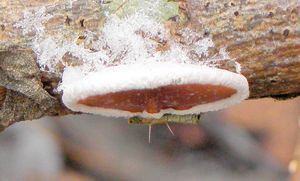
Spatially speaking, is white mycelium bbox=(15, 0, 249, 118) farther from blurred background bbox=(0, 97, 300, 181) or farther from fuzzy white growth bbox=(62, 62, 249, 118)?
blurred background bbox=(0, 97, 300, 181)

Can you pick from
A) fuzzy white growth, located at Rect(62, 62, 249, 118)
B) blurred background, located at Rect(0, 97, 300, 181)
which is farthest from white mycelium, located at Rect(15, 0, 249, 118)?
blurred background, located at Rect(0, 97, 300, 181)

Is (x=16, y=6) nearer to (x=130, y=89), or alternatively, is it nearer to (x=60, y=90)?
(x=60, y=90)

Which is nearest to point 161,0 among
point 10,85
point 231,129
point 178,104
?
point 178,104

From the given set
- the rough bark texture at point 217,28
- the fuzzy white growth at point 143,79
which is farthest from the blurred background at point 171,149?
the fuzzy white growth at point 143,79

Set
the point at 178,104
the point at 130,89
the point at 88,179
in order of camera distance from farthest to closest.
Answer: the point at 88,179, the point at 178,104, the point at 130,89

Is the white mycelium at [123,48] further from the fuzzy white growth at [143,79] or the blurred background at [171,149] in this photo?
the blurred background at [171,149]

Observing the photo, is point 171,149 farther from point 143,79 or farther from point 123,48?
point 143,79

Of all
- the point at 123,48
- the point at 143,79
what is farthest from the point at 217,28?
the point at 143,79
